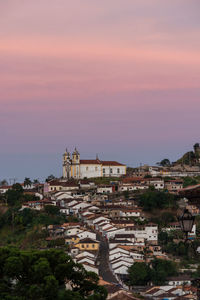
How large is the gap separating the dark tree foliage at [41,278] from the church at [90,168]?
52938 mm

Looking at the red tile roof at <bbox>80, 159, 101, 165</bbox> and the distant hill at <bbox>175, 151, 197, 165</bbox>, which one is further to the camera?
the distant hill at <bbox>175, 151, 197, 165</bbox>

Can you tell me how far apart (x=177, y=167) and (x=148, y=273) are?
35.8 m

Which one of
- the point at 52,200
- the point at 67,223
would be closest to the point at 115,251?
the point at 67,223

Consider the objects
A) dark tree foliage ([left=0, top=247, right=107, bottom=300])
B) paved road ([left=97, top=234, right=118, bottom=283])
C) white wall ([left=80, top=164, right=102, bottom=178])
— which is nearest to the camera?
dark tree foliage ([left=0, top=247, right=107, bottom=300])

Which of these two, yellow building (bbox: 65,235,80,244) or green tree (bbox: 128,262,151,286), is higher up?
yellow building (bbox: 65,235,80,244)

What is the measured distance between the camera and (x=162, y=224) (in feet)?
193

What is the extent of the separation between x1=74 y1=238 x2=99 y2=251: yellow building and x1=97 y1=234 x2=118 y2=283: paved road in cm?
51

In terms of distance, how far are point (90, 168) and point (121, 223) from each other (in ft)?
64.2

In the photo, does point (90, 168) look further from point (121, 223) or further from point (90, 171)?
point (121, 223)

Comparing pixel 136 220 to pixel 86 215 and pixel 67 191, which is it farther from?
pixel 67 191

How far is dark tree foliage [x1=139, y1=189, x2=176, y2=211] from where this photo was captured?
61750 mm

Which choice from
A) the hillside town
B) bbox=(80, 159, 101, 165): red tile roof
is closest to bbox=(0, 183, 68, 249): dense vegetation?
the hillside town

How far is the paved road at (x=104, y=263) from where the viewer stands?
43.0 metres

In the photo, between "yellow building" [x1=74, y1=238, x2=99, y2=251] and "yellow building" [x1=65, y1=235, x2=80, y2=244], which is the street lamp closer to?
"yellow building" [x1=74, y1=238, x2=99, y2=251]
